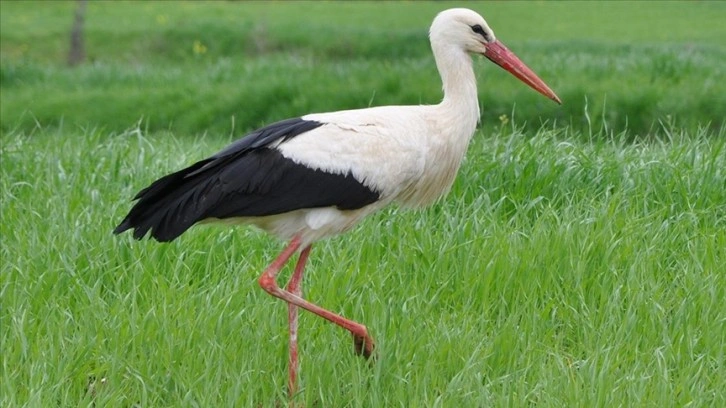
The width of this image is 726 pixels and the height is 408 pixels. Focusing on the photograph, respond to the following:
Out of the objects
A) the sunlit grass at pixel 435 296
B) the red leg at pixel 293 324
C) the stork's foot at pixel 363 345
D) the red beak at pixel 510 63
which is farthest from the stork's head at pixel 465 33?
the stork's foot at pixel 363 345

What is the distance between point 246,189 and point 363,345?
65 centimetres

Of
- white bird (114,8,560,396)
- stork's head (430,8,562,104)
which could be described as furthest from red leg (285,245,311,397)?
stork's head (430,8,562,104)

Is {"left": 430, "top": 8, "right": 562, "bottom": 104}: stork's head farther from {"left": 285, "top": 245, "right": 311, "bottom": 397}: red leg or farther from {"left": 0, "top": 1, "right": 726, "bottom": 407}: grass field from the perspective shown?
{"left": 285, "top": 245, "right": 311, "bottom": 397}: red leg

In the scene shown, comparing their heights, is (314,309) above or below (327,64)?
above

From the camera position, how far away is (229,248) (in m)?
5.02

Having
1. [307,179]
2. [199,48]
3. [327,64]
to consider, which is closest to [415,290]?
[307,179]

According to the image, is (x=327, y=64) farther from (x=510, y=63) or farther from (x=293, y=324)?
(x=293, y=324)

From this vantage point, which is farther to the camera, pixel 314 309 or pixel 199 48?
pixel 199 48

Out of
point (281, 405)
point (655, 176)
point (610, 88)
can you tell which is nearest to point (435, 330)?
point (281, 405)

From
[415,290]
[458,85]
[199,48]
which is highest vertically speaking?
[458,85]

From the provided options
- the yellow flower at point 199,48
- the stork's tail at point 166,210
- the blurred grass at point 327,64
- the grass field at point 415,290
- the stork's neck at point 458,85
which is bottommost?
the yellow flower at point 199,48

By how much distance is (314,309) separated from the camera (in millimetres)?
4008

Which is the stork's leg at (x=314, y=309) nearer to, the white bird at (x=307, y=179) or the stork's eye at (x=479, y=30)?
the white bird at (x=307, y=179)

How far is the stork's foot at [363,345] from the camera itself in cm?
394
